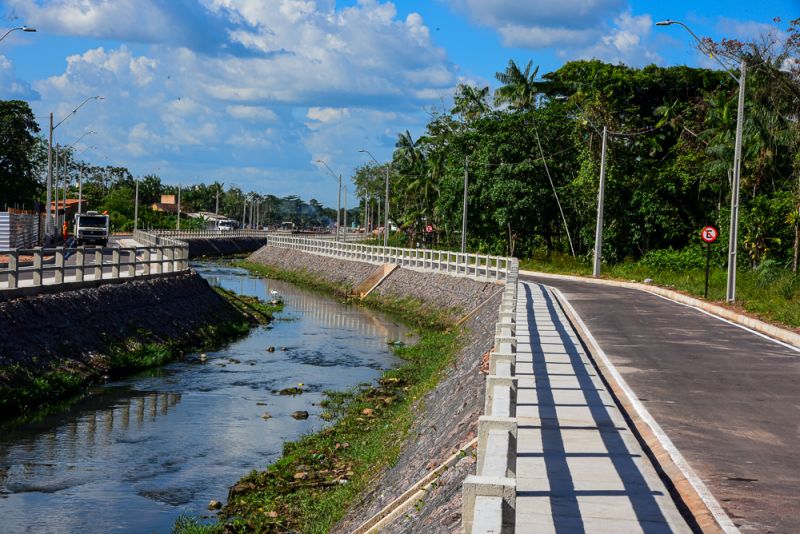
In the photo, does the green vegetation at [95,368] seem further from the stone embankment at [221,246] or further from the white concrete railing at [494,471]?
the stone embankment at [221,246]

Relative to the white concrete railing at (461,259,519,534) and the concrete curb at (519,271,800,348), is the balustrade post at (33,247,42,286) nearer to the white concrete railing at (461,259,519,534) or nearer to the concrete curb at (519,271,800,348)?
the white concrete railing at (461,259,519,534)

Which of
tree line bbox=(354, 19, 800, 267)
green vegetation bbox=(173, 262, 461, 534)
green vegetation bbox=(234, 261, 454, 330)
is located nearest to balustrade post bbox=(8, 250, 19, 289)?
green vegetation bbox=(173, 262, 461, 534)

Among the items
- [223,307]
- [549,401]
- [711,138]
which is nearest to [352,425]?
[549,401]

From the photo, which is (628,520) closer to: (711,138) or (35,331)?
(35,331)

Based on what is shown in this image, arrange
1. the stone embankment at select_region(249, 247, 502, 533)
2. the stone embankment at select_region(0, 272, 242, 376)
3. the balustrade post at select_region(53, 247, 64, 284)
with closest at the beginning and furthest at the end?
the stone embankment at select_region(249, 247, 502, 533) < the stone embankment at select_region(0, 272, 242, 376) < the balustrade post at select_region(53, 247, 64, 284)

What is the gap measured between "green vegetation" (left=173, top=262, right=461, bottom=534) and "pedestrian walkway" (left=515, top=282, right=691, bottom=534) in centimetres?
310

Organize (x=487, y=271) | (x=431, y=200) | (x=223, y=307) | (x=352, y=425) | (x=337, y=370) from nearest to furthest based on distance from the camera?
1. (x=352, y=425)
2. (x=337, y=370)
3. (x=223, y=307)
4. (x=487, y=271)
5. (x=431, y=200)

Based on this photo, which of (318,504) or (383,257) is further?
(383,257)

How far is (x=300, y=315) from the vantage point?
43.5 meters

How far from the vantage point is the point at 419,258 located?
5319 cm

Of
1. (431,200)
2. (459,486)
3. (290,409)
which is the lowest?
(290,409)

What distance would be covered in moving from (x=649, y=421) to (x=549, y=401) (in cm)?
160

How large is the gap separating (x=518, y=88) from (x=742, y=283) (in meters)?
39.3

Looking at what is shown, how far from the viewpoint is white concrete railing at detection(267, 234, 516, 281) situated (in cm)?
4359
